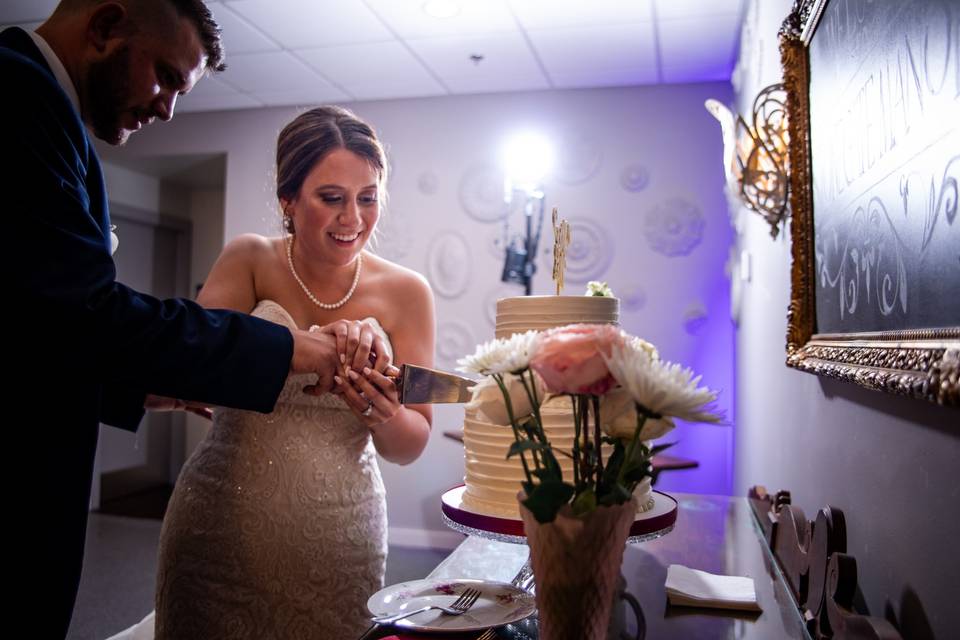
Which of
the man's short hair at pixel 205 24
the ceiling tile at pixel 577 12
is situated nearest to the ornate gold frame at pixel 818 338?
the man's short hair at pixel 205 24

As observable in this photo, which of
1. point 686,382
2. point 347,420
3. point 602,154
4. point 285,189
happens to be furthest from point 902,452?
point 602,154

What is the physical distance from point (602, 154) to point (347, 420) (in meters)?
3.39

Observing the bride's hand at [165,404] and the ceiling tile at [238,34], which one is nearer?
the bride's hand at [165,404]

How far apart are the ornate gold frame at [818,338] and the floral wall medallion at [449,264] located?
131 inches

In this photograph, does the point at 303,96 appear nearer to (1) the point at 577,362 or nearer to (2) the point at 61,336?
(2) the point at 61,336

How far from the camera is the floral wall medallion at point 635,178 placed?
454cm

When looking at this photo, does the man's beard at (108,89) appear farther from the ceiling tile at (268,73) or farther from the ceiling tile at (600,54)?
the ceiling tile at (268,73)

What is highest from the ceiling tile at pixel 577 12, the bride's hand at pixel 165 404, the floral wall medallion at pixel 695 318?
the ceiling tile at pixel 577 12

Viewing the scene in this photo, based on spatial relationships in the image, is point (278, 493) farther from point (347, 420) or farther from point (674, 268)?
point (674, 268)

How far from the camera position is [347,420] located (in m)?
1.69

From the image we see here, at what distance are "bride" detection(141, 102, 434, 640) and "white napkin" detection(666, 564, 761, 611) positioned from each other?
0.65 meters

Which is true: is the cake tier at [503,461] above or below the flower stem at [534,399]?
below

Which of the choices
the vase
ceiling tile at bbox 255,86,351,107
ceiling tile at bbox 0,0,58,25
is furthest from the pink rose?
ceiling tile at bbox 255,86,351,107

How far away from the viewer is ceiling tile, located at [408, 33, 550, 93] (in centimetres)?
403
